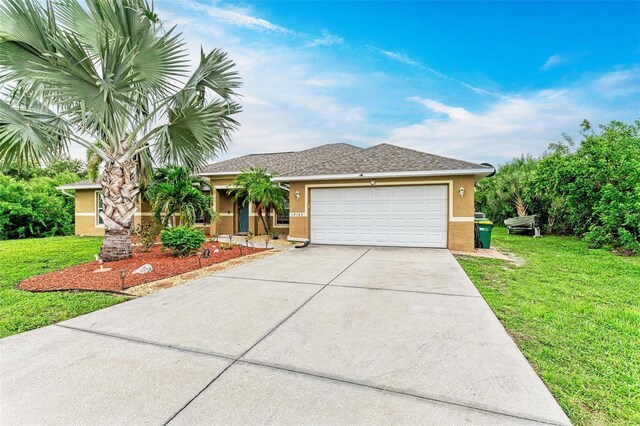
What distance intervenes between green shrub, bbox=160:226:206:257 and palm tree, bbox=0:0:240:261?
0.96 meters

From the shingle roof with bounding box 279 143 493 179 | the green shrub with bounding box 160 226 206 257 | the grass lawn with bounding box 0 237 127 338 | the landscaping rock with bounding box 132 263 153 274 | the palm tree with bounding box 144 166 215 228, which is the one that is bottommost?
the grass lawn with bounding box 0 237 127 338

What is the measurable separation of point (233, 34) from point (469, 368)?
1163cm

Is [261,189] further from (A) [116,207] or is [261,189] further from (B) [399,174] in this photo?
(B) [399,174]

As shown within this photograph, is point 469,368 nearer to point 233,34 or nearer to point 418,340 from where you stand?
point 418,340

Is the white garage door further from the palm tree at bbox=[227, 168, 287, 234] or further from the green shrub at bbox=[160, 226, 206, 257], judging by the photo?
the green shrub at bbox=[160, 226, 206, 257]

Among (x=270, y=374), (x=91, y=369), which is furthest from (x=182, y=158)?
(x=270, y=374)

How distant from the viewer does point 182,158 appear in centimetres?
786

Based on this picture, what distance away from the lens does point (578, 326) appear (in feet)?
11.8

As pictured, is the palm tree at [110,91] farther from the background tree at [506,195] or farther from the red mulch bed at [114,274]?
the background tree at [506,195]

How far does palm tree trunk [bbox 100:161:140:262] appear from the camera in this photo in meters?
7.33

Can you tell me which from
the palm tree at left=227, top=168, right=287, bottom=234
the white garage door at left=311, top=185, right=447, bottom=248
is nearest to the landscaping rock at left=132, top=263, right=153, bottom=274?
the palm tree at left=227, top=168, right=287, bottom=234

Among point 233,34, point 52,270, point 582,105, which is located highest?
point 233,34

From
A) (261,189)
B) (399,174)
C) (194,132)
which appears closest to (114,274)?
(194,132)

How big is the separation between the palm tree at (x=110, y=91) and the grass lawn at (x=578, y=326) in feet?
24.2
